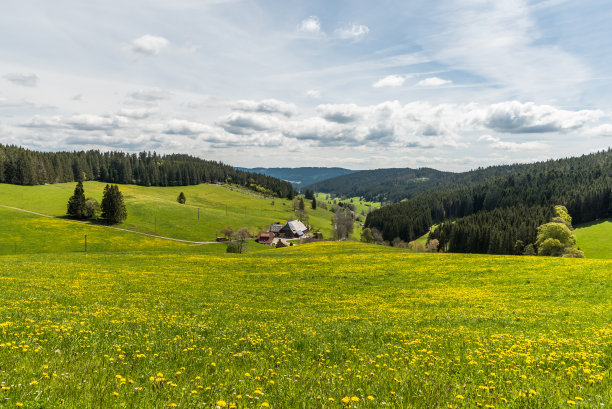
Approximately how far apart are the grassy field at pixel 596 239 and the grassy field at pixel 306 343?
4467 inches

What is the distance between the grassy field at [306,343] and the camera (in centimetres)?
616

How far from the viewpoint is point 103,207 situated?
117 metres

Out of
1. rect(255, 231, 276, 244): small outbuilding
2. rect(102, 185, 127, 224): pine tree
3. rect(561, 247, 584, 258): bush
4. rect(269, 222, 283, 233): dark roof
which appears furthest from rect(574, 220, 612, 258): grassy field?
rect(102, 185, 127, 224): pine tree

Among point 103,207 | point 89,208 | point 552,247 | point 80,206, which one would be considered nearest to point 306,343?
point 552,247

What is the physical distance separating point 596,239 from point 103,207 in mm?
197536

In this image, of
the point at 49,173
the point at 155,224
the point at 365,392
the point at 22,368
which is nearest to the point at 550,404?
the point at 365,392

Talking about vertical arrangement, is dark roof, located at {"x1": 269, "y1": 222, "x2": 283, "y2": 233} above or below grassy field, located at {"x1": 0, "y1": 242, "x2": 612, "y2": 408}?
below

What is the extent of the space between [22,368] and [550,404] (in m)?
10.9

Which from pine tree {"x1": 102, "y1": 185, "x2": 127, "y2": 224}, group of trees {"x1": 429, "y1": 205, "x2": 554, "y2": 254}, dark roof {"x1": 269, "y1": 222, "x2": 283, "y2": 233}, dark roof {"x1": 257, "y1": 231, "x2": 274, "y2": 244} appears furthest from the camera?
dark roof {"x1": 269, "y1": 222, "x2": 283, "y2": 233}

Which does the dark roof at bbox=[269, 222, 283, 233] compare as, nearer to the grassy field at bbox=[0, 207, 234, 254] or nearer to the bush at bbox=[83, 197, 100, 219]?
the grassy field at bbox=[0, 207, 234, 254]

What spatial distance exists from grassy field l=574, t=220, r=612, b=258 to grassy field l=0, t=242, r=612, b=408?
113469 mm

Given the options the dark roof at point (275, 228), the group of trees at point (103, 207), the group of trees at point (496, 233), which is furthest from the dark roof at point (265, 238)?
the group of trees at point (496, 233)

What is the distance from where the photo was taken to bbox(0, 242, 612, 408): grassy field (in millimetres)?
6164

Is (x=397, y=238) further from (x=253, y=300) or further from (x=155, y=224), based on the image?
(x=253, y=300)
